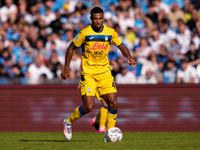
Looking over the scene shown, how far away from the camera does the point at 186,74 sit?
13.1 metres

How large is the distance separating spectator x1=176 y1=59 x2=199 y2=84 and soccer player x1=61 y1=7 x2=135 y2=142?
4317 mm

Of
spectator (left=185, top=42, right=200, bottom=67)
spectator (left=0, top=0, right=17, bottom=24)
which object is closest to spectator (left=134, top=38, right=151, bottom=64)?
spectator (left=185, top=42, right=200, bottom=67)

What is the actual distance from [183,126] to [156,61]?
8.18ft

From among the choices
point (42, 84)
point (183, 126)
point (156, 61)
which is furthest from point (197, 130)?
point (42, 84)

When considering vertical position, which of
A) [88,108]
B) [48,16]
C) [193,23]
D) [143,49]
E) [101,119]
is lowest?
[101,119]

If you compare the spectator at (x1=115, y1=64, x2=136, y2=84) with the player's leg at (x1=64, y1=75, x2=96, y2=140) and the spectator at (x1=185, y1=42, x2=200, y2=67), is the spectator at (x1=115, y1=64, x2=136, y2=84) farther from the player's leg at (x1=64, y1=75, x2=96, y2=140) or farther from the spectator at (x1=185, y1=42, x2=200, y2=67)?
the player's leg at (x1=64, y1=75, x2=96, y2=140)

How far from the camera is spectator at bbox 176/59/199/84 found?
503 inches

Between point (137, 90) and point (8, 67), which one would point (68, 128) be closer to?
point (137, 90)

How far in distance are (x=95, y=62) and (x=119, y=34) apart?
7311 millimetres

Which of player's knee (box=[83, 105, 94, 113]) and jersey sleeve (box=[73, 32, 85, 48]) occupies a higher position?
jersey sleeve (box=[73, 32, 85, 48])

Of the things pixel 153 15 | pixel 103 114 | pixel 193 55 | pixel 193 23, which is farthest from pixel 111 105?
pixel 153 15

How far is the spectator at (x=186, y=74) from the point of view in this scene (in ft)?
41.9

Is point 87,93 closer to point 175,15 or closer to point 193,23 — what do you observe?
point 193,23

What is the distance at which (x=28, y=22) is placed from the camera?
1762 cm
